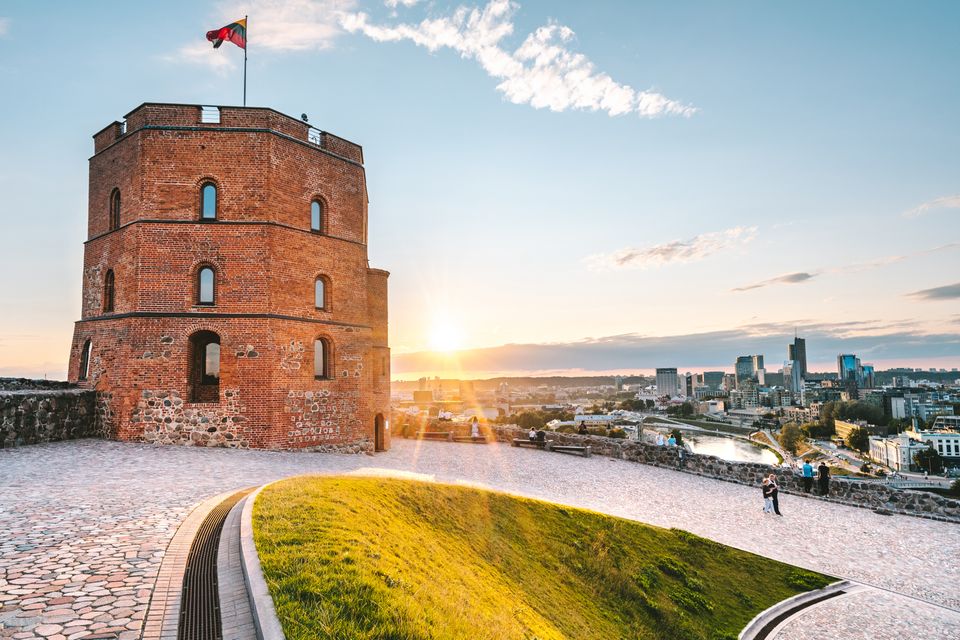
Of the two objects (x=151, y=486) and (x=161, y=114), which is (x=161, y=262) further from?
(x=151, y=486)

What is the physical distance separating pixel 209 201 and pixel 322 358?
24.3 feet

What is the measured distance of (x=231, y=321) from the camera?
1825 centimetres

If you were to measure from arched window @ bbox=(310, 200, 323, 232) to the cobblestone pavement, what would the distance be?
924 centimetres

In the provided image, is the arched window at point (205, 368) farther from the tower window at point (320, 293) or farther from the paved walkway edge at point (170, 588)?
the paved walkway edge at point (170, 588)

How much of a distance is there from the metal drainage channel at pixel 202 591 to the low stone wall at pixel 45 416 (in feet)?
38.0

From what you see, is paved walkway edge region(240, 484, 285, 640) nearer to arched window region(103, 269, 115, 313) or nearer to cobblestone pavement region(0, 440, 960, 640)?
cobblestone pavement region(0, 440, 960, 640)

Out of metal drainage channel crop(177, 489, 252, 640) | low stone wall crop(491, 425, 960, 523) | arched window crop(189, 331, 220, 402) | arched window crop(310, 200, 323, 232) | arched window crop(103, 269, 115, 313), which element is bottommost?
low stone wall crop(491, 425, 960, 523)

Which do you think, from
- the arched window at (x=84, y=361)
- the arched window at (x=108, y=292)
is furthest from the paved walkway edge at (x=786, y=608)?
the arched window at (x=84, y=361)

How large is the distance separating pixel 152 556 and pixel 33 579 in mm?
1159

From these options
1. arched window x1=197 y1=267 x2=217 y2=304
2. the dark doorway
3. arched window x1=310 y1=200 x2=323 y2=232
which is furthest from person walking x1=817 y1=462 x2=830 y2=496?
arched window x1=197 y1=267 x2=217 y2=304

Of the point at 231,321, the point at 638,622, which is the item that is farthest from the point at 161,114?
the point at 638,622

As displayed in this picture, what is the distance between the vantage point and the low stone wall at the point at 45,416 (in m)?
14.7

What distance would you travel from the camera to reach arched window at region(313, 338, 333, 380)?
2080 cm

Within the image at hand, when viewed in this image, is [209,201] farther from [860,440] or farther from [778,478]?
[860,440]
